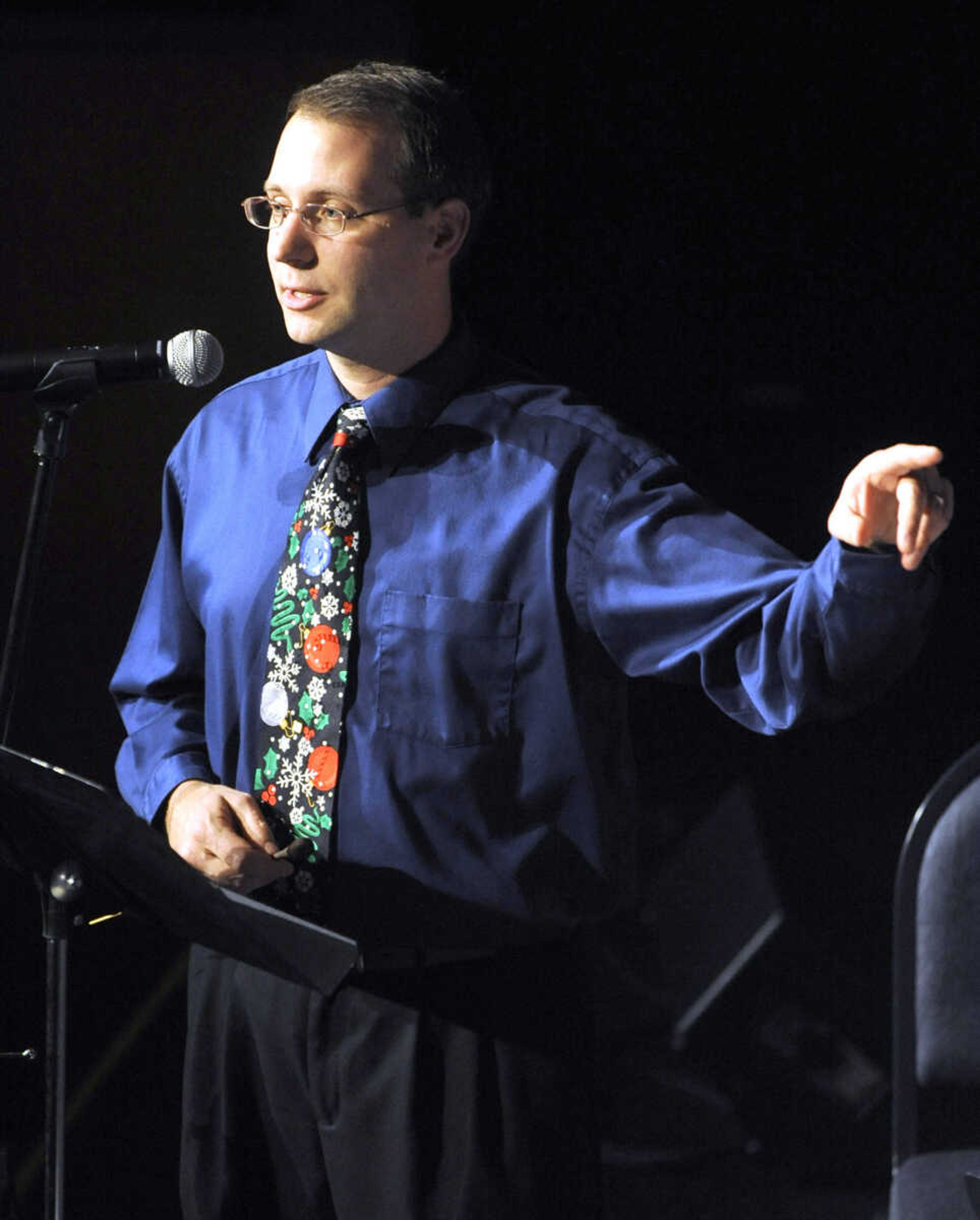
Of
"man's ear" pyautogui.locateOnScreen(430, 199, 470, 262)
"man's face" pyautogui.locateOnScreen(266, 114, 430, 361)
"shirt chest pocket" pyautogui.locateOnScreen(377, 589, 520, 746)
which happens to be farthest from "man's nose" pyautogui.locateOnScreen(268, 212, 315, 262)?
"shirt chest pocket" pyautogui.locateOnScreen(377, 589, 520, 746)

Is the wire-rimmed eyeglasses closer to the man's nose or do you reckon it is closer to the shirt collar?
the man's nose

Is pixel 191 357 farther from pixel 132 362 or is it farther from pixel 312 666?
pixel 312 666

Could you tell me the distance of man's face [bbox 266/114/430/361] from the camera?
5.38 ft

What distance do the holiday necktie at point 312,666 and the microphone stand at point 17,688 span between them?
0.27 metres

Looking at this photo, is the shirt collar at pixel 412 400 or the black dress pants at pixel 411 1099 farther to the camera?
the shirt collar at pixel 412 400

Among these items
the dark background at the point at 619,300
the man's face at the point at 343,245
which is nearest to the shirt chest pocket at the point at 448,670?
the man's face at the point at 343,245

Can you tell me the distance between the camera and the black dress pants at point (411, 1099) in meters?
1.58

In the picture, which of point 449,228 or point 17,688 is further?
Answer: point 449,228

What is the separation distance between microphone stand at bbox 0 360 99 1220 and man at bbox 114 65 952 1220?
185mm

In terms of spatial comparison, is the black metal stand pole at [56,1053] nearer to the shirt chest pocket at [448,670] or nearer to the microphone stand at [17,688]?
the microphone stand at [17,688]

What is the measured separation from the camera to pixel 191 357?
1.52 metres

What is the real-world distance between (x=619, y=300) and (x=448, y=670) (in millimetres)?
933

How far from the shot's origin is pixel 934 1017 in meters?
1.74

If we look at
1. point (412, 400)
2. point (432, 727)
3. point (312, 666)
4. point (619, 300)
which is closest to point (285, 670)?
point (312, 666)
